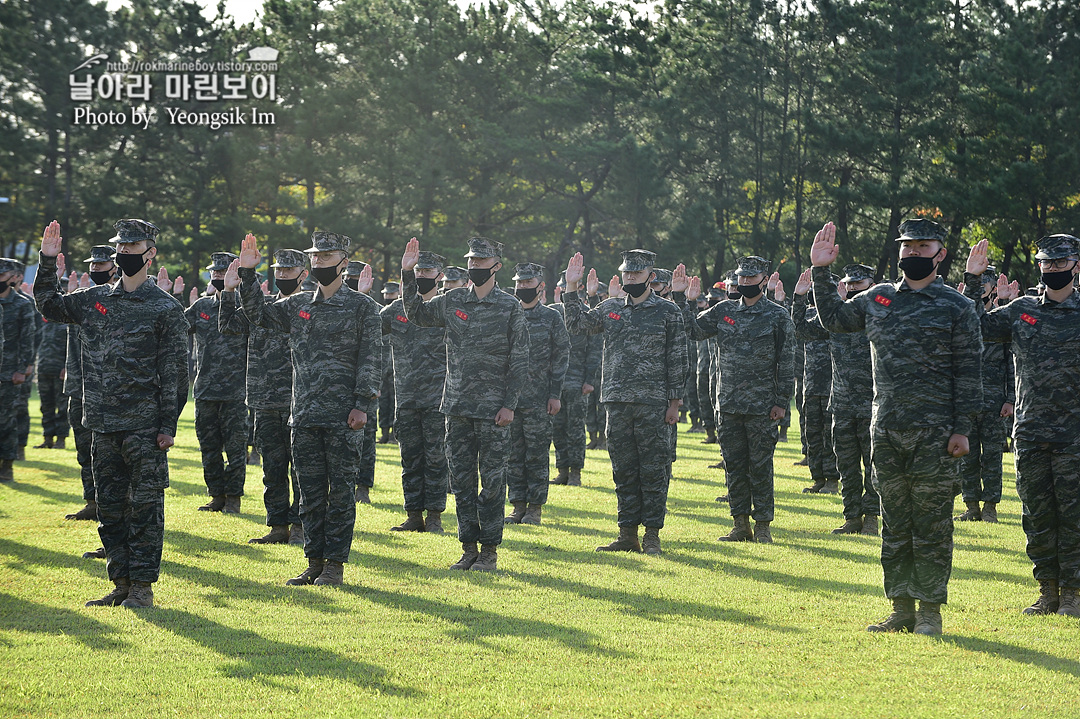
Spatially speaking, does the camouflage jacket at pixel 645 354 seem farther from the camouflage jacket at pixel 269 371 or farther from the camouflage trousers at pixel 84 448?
the camouflage trousers at pixel 84 448

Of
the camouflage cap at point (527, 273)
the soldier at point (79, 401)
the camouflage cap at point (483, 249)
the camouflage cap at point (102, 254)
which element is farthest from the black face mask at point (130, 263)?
the camouflage cap at point (527, 273)

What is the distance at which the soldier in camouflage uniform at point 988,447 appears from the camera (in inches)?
491

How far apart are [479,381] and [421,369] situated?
222 centimetres

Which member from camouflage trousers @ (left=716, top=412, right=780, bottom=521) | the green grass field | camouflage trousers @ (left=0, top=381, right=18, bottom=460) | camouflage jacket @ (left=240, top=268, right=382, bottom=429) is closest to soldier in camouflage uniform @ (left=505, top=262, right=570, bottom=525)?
the green grass field

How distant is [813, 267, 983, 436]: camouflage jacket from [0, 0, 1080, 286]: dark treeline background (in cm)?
3358

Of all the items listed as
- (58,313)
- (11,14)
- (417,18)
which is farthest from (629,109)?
(58,313)

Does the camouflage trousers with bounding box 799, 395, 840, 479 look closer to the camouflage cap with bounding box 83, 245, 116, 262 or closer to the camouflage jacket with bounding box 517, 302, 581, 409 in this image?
the camouflage jacket with bounding box 517, 302, 581, 409

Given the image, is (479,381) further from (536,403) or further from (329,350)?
(536,403)

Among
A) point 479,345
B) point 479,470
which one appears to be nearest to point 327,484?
point 479,470

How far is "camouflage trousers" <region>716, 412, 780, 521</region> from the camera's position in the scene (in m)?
10.9

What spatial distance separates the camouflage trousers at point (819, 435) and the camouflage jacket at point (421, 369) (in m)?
4.86

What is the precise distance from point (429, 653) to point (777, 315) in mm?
5687

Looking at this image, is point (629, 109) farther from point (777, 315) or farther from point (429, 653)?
point (429, 653)

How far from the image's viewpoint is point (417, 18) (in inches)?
1892
